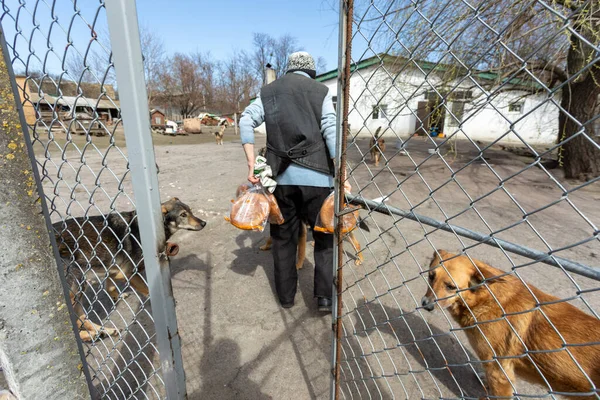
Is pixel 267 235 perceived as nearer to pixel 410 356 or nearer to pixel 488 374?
pixel 410 356

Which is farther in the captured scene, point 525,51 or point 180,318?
point 525,51

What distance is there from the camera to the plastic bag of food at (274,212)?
2.49m

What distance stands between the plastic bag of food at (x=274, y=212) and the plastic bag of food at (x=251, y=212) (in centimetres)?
5

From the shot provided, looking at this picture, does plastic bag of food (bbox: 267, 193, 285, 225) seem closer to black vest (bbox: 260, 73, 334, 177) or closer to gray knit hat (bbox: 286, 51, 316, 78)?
black vest (bbox: 260, 73, 334, 177)

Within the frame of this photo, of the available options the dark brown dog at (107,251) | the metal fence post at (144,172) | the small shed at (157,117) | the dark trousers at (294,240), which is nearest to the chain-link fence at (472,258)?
the dark trousers at (294,240)

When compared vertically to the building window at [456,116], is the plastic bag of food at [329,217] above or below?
below

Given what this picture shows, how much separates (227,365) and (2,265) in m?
1.72

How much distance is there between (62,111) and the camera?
5.16 ft

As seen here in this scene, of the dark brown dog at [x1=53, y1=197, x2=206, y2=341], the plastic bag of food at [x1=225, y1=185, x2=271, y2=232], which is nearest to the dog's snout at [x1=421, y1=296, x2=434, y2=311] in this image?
the plastic bag of food at [x1=225, y1=185, x2=271, y2=232]

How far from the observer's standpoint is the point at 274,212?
8.35 ft

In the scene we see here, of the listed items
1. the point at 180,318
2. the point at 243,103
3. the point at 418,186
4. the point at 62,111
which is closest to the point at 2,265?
the point at 62,111

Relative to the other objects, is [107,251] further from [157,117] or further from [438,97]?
[157,117]

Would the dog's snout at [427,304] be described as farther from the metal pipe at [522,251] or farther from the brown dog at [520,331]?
the metal pipe at [522,251]

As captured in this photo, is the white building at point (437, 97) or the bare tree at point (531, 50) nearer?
the white building at point (437, 97)
